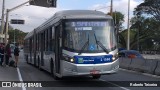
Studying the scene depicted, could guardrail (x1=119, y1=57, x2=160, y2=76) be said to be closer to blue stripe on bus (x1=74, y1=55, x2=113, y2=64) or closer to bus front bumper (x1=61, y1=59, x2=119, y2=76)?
bus front bumper (x1=61, y1=59, x2=119, y2=76)

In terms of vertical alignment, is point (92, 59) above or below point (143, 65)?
above

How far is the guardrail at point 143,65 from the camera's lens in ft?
76.3

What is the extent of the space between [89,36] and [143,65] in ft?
33.6

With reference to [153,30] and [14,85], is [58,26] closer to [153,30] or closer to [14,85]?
[14,85]

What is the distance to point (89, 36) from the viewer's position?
15883 millimetres

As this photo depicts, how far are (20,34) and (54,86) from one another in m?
153

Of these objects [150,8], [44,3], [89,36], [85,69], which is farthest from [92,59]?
[150,8]

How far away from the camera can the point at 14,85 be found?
16.4 metres

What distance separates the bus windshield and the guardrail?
25.1 feet

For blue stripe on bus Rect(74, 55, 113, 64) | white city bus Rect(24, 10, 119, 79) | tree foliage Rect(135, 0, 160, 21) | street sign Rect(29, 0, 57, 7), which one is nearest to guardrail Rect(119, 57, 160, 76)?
white city bus Rect(24, 10, 119, 79)

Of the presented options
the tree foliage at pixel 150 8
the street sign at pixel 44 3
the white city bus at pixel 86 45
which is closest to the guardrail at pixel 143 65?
the white city bus at pixel 86 45

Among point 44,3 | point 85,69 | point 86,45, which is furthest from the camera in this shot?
point 44,3

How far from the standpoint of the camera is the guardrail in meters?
23.3

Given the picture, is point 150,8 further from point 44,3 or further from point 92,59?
point 92,59
